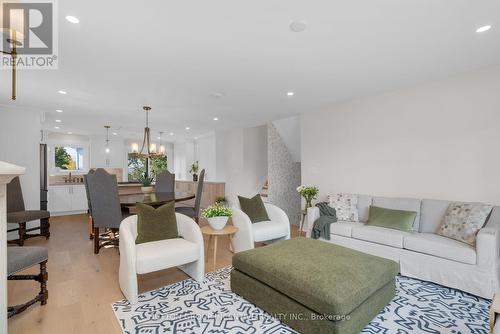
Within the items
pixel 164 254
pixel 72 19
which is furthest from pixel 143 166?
pixel 72 19

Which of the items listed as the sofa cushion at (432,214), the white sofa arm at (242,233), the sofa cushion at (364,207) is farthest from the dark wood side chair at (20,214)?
the sofa cushion at (432,214)

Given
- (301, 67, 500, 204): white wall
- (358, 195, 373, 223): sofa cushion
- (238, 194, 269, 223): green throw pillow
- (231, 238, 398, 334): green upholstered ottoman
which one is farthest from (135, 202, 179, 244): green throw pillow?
(301, 67, 500, 204): white wall

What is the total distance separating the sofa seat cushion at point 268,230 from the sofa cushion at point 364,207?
124 centimetres

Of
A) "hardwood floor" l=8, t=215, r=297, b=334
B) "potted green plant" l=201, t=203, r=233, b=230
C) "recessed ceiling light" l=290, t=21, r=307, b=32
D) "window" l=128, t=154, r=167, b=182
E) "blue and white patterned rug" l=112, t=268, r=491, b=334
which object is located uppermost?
"recessed ceiling light" l=290, t=21, r=307, b=32

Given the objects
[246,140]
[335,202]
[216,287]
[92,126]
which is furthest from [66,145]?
[335,202]

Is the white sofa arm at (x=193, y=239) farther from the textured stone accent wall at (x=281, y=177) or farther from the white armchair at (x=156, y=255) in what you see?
the textured stone accent wall at (x=281, y=177)

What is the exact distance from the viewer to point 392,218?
10.2ft

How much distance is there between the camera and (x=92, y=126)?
248 inches

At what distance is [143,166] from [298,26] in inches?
364

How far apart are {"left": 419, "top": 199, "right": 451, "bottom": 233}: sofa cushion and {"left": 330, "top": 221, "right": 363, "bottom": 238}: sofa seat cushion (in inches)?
30.5

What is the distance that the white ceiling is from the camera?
5.81 feet

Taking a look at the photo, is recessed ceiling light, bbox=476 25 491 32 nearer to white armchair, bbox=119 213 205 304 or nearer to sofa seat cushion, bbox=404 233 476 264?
sofa seat cushion, bbox=404 233 476 264

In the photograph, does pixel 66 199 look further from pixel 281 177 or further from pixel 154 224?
pixel 281 177

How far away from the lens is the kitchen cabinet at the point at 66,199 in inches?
240
